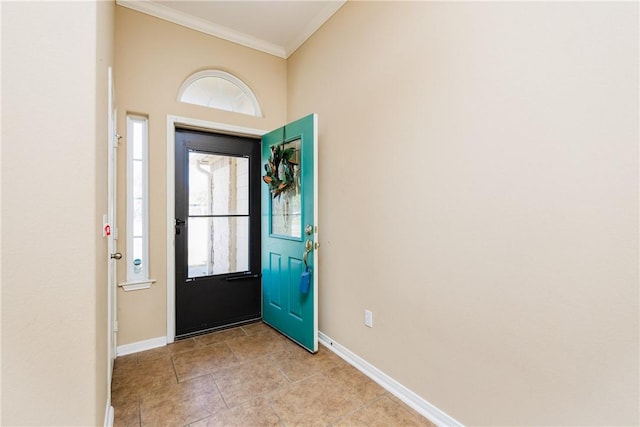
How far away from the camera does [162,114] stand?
2637 mm

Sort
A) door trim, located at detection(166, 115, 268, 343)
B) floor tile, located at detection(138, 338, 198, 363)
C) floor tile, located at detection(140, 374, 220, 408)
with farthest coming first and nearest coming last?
door trim, located at detection(166, 115, 268, 343) < floor tile, located at detection(138, 338, 198, 363) < floor tile, located at detection(140, 374, 220, 408)

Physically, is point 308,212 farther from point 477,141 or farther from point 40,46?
point 40,46

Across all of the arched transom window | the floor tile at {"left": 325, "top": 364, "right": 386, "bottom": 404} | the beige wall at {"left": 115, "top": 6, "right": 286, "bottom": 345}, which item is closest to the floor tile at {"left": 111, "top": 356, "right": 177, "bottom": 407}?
the beige wall at {"left": 115, "top": 6, "right": 286, "bottom": 345}

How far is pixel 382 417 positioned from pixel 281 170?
208 cm

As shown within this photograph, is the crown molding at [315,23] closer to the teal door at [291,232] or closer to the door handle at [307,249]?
the teal door at [291,232]

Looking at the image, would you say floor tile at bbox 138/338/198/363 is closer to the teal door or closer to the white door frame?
the white door frame

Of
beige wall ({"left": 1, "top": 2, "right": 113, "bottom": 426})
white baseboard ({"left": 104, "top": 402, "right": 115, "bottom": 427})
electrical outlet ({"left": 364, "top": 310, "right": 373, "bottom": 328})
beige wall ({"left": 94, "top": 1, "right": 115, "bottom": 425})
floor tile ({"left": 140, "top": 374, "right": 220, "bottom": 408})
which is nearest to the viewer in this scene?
beige wall ({"left": 1, "top": 2, "right": 113, "bottom": 426})

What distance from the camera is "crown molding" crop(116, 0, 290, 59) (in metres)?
→ 2.54

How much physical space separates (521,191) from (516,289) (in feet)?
1.50

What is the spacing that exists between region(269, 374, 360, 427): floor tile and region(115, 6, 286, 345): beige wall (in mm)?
1430

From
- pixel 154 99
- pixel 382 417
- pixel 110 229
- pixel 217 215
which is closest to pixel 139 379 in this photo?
pixel 110 229

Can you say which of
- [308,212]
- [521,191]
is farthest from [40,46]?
[521,191]

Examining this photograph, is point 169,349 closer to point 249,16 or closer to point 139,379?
point 139,379

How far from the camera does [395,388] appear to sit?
1.94m
